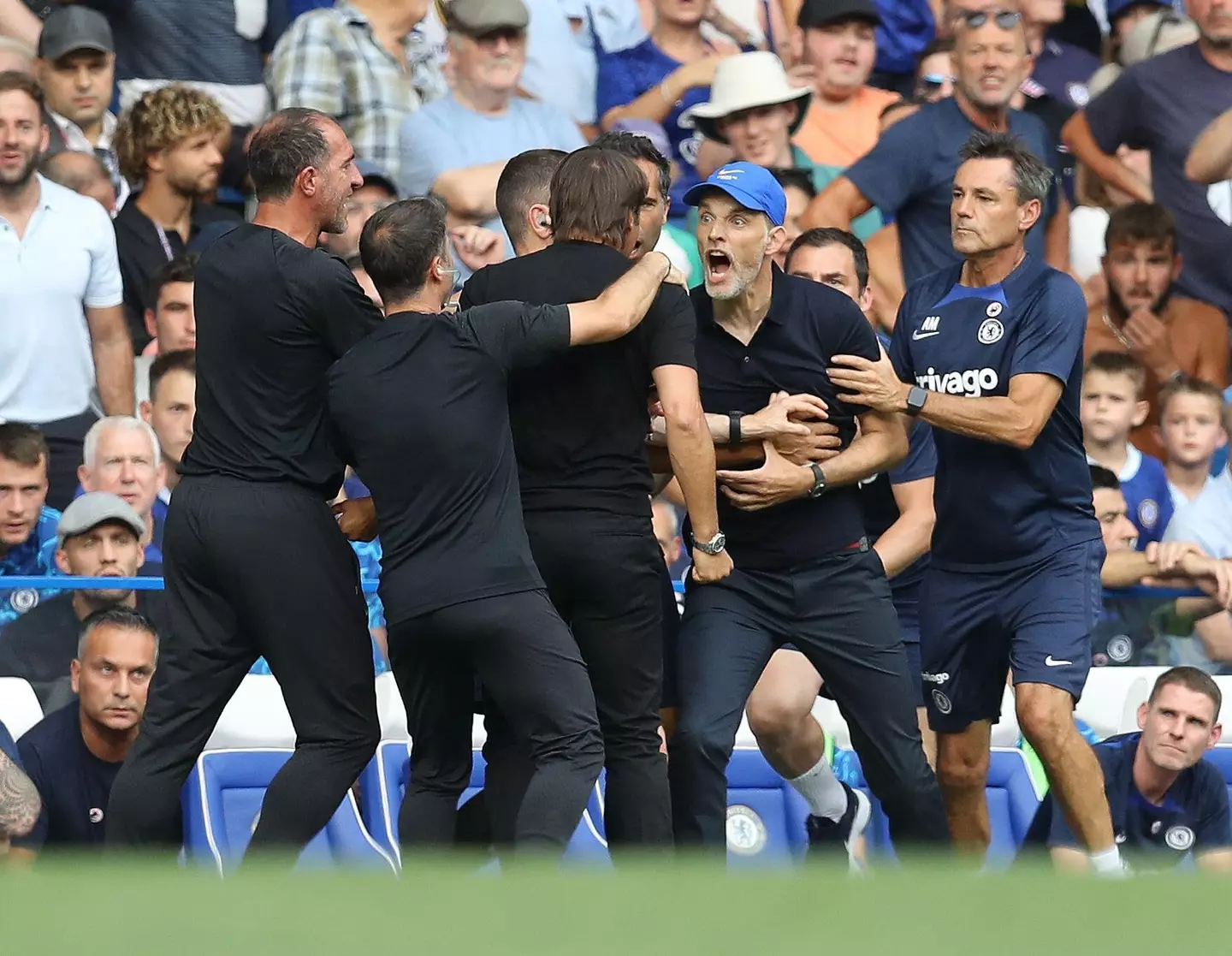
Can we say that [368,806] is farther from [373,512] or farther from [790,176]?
[790,176]

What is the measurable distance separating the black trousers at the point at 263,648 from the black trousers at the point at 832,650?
42.8 inches

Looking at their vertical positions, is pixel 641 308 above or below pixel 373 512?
above

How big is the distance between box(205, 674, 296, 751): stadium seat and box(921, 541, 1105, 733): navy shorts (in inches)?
88.2

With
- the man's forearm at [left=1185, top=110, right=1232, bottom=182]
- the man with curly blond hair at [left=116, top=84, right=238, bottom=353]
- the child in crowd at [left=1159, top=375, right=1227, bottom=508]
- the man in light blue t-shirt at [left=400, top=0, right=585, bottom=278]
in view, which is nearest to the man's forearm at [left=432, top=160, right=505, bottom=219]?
the man in light blue t-shirt at [left=400, top=0, right=585, bottom=278]

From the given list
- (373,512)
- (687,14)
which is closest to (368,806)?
(373,512)

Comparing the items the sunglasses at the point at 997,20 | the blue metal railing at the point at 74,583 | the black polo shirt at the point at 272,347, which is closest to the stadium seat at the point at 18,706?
the blue metal railing at the point at 74,583

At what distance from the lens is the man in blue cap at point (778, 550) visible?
6.69 meters

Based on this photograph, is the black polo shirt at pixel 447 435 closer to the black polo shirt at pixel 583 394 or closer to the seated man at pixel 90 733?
the black polo shirt at pixel 583 394

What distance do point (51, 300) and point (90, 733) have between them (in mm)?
2344

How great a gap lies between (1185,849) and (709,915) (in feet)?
14.7

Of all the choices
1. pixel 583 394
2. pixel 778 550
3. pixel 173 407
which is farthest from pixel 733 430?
pixel 173 407

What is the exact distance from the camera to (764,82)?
10297 millimetres

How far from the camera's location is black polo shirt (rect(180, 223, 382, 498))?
20.1 ft

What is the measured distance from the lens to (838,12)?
10773 millimetres
